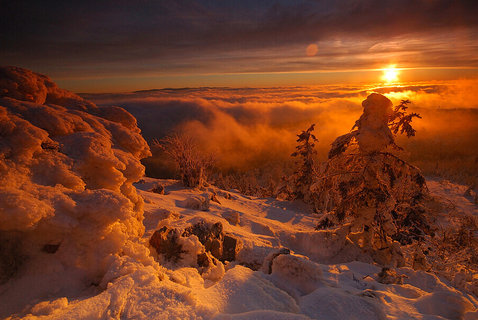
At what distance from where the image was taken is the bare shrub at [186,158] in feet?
51.6

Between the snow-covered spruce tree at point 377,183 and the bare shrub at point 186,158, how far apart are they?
33.5ft

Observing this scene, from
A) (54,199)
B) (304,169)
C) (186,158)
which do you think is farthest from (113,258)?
(304,169)

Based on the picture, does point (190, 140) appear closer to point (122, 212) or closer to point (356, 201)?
point (356, 201)

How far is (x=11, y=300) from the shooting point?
2301 millimetres

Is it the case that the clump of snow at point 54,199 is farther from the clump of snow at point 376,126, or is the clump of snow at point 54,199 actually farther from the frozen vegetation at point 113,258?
the clump of snow at point 376,126

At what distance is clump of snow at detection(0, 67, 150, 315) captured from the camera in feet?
8.28

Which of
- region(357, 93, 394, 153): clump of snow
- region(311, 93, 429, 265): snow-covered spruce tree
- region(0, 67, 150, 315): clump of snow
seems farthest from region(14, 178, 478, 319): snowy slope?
region(357, 93, 394, 153): clump of snow

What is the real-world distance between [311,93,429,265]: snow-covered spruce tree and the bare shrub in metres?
10.2

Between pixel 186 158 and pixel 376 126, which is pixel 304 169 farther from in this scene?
pixel 376 126

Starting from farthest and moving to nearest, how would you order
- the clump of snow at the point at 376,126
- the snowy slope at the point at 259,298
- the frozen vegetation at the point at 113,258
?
the clump of snow at the point at 376,126, the frozen vegetation at the point at 113,258, the snowy slope at the point at 259,298

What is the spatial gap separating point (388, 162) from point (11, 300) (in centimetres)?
716

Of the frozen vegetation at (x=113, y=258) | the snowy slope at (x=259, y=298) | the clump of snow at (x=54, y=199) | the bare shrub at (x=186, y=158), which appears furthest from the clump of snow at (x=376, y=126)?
the bare shrub at (x=186, y=158)

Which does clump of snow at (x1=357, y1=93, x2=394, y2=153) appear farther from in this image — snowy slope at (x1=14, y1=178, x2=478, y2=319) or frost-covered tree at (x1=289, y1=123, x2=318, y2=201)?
frost-covered tree at (x1=289, y1=123, x2=318, y2=201)

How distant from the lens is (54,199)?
9.33ft
